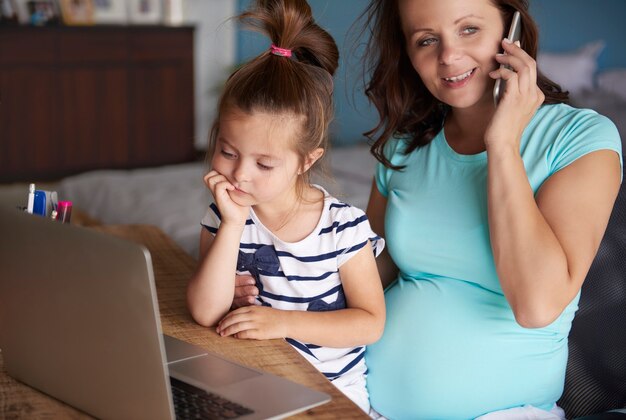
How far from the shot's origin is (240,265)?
1.39 meters

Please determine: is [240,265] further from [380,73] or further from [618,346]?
[618,346]

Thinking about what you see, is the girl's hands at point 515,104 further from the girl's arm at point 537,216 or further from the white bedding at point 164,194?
the white bedding at point 164,194

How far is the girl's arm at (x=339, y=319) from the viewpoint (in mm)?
1233

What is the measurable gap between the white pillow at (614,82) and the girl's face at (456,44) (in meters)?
2.23

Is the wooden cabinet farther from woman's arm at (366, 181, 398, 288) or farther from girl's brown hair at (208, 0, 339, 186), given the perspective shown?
girl's brown hair at (208, 0, 339, 186)

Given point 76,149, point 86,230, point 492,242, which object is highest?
point 86,230

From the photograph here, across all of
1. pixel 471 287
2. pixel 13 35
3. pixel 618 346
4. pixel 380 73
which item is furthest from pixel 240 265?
pixel 13 35

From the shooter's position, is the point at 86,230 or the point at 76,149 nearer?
the point at 86,230

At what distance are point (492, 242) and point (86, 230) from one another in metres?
0.67

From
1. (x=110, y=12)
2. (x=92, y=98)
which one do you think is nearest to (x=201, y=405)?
(x=92, y=98)

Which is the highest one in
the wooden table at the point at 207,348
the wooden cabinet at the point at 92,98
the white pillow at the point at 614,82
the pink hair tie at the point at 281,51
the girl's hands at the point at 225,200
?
the pink hair tie at the point at 281,51

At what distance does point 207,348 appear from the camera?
1.19 metres

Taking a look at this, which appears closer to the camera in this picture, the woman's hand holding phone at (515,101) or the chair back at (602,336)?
the woman's hand holding phone at (515,101)

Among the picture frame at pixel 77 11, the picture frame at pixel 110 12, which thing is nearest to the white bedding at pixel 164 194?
Answer: the picture frame at pixel 77 11
